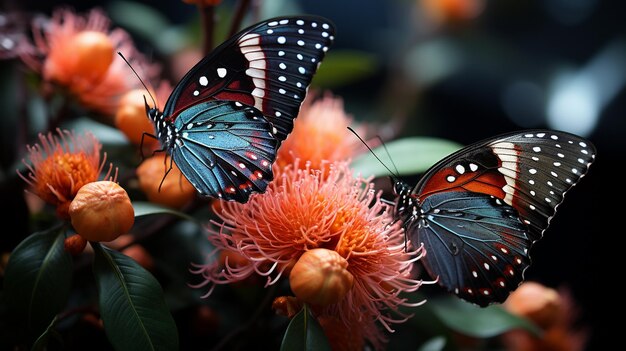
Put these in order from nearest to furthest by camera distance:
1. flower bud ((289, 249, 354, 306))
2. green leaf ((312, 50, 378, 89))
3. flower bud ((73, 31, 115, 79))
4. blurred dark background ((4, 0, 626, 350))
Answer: flower bud ((289, 249, 354, 306))
flower bud ((73, 31, 115, 79))
green leaf ((312, 50, 378, 89))
blurred dark background ((4, 0, 626, 350))

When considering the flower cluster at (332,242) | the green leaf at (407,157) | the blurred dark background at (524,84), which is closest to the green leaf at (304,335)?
the flower cluster at (332,242)

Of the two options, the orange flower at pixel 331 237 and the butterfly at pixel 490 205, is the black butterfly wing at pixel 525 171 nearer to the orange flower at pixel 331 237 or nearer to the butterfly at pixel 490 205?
the butterfly at pixel 490 205

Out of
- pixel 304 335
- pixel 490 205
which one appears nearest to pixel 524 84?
pixel 490 205

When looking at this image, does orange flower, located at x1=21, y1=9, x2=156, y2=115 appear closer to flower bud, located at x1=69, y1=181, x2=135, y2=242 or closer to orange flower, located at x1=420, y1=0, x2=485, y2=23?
flower bud, located at x1=69, y1=181, x2=135, y2=242

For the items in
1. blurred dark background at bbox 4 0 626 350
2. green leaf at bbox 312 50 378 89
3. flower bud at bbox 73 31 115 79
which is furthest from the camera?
blurred dark background at bbox 4 0 626 350

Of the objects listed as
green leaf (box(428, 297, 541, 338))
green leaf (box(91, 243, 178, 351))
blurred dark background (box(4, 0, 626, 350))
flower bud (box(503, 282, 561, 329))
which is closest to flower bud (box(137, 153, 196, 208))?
green leaf (box(91, 243, 178, 351))

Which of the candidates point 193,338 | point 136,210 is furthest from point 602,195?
point 136,210

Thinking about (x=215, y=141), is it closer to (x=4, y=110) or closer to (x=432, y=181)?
(x=432, y=181)
